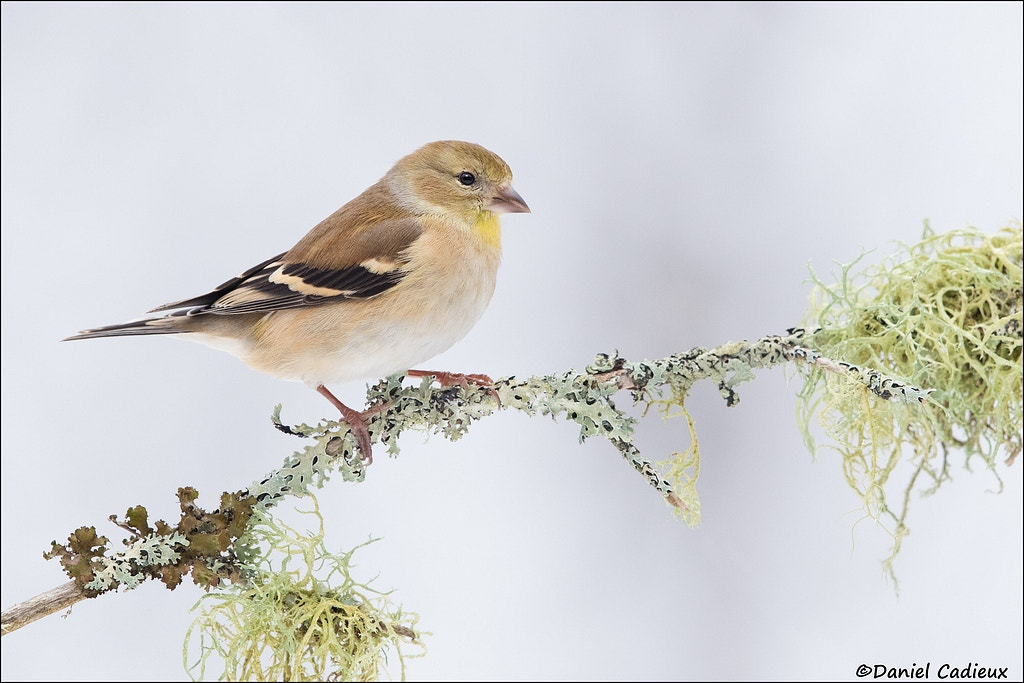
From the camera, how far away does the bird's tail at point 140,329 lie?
1.60m

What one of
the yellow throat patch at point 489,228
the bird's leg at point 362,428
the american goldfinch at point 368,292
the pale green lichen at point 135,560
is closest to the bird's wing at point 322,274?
the american goldfinch at point 368,292

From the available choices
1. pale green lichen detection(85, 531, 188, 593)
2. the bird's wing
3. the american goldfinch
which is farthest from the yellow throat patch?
pale green lichen detection(85, 531, 188, 593)

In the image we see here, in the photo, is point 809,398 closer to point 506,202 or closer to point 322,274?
point 506,202

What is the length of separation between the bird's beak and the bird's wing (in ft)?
0.62

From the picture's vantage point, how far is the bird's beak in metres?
1.90

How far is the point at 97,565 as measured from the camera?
1236 millimetres

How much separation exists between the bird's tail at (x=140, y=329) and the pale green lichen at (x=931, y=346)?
1.19 meters

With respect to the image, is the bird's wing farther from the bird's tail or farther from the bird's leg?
the bird's leg

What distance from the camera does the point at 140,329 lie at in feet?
5.51

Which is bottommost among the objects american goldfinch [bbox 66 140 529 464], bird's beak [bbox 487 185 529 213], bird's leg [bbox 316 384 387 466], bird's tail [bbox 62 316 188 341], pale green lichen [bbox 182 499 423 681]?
pale green lichen [bbox 182 499 423 681]

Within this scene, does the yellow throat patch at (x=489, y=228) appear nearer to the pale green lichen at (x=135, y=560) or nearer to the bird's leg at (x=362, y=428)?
the bird's leg at (x=362, y=428)

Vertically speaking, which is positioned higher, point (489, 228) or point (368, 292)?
point (489, 228)

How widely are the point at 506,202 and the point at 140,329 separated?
2.46ft

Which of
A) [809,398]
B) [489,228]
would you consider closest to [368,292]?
[489,228]
